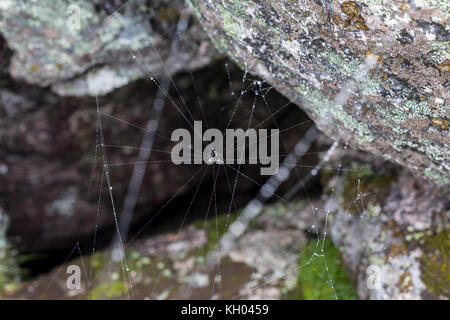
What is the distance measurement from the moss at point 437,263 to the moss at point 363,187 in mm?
541

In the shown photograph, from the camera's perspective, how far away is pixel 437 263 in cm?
289

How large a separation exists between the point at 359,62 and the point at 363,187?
69.7 inches

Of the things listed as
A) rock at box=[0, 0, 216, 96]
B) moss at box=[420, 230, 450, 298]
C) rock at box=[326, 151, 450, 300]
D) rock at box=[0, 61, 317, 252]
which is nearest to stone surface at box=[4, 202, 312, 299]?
rock at box=[0, 61, 317, 252]

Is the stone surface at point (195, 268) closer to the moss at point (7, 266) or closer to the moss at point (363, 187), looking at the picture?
the moss at point (7, 266)

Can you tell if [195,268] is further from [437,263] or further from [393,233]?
[437,263]

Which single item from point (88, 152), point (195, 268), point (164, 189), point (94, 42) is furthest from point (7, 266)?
point (94, 42)

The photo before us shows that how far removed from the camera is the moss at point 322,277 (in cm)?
340

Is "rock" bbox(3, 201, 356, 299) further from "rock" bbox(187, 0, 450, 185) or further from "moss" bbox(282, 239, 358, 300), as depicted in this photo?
"rock" bbox(187, 0, 450, 185)

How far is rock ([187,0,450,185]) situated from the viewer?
1753 mm

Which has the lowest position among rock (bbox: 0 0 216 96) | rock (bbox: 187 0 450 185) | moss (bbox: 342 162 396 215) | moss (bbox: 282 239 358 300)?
moss (bbox: 282 239 358 300)

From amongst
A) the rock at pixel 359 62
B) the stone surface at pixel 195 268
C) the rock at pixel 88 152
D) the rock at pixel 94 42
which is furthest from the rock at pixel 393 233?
the rock at pixel 94 42

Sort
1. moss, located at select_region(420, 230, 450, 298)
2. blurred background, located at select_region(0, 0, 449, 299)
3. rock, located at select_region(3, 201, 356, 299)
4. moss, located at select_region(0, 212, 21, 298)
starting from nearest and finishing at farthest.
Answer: moss, located at select_region(420, 230, 450, 298) → blurred background, located at select_region(0, 0, 449, 299) → rock, located at select_region(3, 201, 356, 299) → moss, located at select_region(0, 212, 21, 298)

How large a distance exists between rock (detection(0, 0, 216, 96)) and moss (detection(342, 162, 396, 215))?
1745 millimetres
